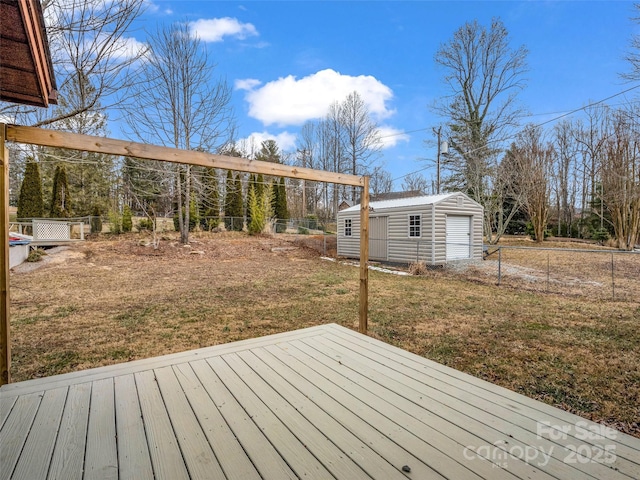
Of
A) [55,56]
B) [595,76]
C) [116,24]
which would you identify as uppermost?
[595,76]

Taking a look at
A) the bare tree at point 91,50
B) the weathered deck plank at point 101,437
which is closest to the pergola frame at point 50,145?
the weathered deck plank at point 101,437

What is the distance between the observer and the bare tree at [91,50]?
131 inches

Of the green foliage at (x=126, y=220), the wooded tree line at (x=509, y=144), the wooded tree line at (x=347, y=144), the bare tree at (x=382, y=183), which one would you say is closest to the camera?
the wooded tree line at (x=347, y=144)

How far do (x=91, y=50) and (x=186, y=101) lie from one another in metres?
9.84

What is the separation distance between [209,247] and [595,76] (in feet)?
48.2

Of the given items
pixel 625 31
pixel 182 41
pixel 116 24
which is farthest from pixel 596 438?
pixel 182 41

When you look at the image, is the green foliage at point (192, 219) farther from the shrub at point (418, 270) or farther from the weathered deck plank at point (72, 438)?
the weathered deck plank at point (72, 438)

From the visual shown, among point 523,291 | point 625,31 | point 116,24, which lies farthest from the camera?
point 625,31

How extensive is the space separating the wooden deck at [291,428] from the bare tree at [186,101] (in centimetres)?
1098

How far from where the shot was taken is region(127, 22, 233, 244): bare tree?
11875 mm

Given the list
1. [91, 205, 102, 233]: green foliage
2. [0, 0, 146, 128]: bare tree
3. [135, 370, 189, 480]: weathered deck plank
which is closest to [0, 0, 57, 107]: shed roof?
[0, 0, 146, 128]: bare tree

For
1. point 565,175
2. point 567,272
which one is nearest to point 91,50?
point 567,272

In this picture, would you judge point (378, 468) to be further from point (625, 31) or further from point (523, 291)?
point (625, 31)

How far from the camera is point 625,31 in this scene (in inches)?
327
